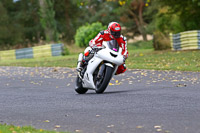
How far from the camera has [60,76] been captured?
1928cm

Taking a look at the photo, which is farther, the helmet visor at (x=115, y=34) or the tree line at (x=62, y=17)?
the tree line at (x=62, y=17)

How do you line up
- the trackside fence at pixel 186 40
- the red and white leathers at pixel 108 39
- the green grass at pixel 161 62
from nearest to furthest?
the red and white leathers at pixel 108 39, the green grass at pixel 161 62, the trackside fence at pixel 186 40

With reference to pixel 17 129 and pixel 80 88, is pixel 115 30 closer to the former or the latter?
pixel 80 88

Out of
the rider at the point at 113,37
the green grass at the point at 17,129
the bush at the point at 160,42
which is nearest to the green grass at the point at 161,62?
the bush at the point at 160,42

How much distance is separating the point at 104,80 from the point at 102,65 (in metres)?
0.38

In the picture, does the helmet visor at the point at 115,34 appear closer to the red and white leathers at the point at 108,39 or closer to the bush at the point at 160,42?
the red and white leathers at the point at 108,39

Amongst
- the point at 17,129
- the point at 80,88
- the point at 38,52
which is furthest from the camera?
the point at 38,52

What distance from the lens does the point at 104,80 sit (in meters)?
11.3

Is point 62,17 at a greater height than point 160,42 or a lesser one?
greater

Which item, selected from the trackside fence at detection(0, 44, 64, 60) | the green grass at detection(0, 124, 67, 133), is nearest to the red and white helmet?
the green grass at detection(0, 124, 67, 133)

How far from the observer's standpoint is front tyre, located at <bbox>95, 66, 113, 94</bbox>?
11227 millimetres

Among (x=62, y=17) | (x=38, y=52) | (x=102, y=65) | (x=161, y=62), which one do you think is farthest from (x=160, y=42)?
(x=62, y=17)

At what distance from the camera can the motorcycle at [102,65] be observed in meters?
11.3

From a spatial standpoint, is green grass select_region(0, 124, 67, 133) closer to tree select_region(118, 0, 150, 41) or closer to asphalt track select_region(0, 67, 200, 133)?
asphalt track select_region(0, 67, 200, 133)
